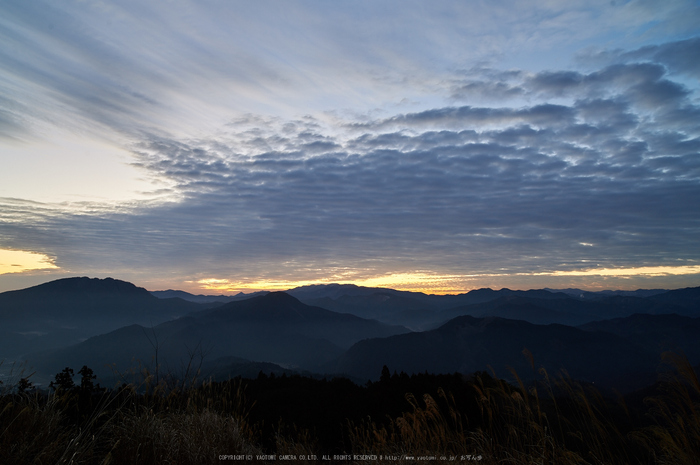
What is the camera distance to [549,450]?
219 inches

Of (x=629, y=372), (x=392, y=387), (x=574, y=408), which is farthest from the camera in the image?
(x=629, y=372)

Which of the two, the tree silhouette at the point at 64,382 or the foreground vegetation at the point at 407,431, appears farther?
the tree silhouette at the point at 64,382

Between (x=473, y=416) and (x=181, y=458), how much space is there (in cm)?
1049

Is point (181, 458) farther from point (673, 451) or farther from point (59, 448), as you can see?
point (673, 451)

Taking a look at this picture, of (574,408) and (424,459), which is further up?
(574,408)

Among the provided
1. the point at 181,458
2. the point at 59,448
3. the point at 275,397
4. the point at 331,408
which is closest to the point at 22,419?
the point at 59,448

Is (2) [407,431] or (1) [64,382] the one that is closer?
(2) [407,431]

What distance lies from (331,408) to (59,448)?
498 inches

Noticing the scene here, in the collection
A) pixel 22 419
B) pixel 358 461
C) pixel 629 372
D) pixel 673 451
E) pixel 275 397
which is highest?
pixel 22 419

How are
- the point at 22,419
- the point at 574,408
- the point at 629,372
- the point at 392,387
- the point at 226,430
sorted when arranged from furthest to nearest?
1. the point at 629,372
2. the point at 392,387
3. the point at 226,430
4. the point at 574,408
5. the point at 22,419

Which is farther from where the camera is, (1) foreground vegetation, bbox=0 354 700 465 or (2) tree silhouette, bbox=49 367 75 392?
(2) tree silhouette, bbox=49 367 75 392

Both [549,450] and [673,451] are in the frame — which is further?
[549,450]

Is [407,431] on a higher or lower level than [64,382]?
lower

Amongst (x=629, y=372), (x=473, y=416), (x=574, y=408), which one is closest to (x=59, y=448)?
(x=574, y=408)
